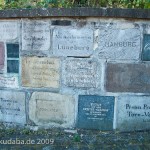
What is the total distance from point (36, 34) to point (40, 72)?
414mm

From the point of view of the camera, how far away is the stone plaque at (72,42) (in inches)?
144

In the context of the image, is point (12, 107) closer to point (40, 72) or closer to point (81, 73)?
point (40, 72)

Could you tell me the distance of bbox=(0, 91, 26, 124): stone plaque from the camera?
12.7ft

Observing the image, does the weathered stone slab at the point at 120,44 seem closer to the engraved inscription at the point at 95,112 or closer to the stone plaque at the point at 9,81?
the engraved inscription at the point at 95,112

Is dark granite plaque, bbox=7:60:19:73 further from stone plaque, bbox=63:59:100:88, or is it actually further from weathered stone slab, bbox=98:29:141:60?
weathered stone slab, bbox=98:29:141:60

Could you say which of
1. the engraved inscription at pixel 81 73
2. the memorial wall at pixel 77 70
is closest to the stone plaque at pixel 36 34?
the memorial wall at pixel 77 70

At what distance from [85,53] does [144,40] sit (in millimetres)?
625

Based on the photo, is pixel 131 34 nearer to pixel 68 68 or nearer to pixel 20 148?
pixel 68 68

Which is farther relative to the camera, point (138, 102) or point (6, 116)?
point (6, 116)

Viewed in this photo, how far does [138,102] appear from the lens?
368 centimetres

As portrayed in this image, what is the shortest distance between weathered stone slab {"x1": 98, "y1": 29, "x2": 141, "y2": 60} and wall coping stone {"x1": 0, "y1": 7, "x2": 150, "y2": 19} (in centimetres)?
17

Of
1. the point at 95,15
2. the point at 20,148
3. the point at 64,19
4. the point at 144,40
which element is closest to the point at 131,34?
the point at 144,40

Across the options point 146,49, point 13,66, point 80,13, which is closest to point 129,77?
point 146,49

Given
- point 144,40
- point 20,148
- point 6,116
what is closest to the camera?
point 20,148
